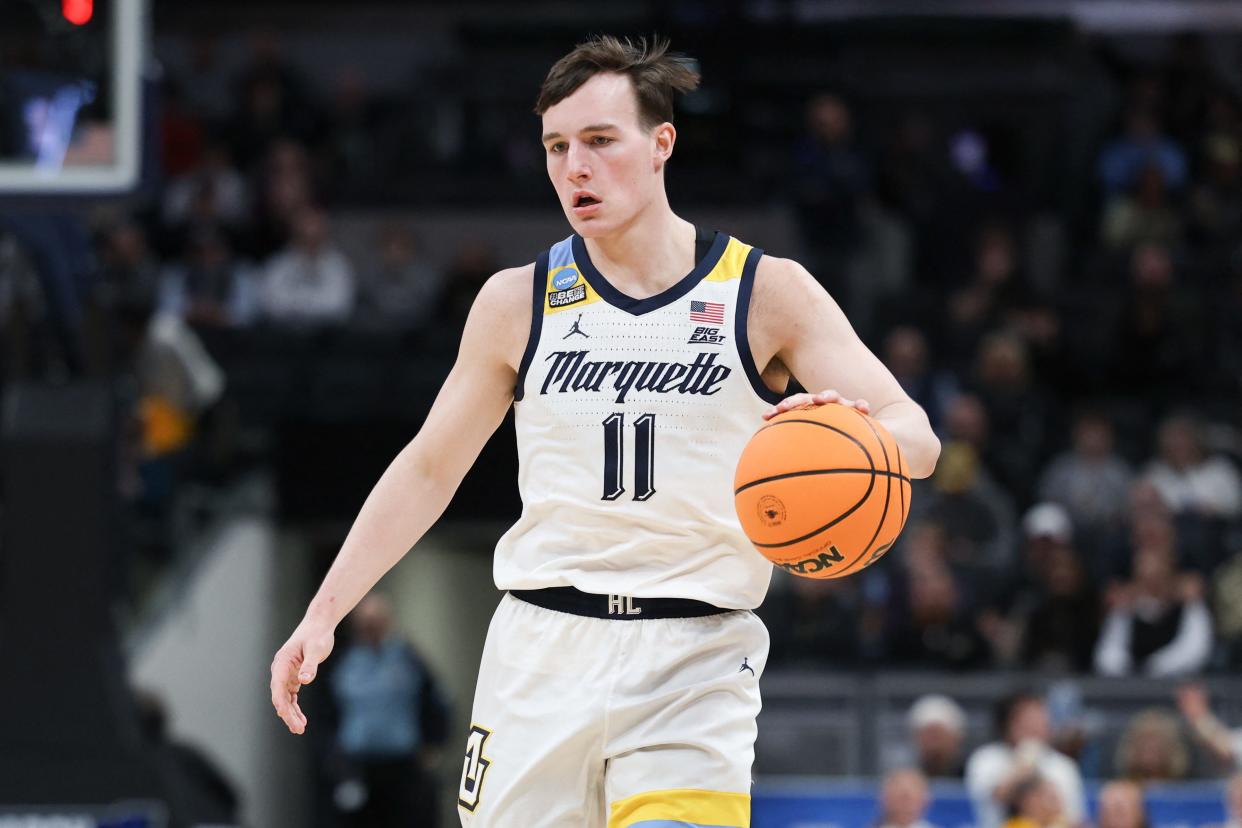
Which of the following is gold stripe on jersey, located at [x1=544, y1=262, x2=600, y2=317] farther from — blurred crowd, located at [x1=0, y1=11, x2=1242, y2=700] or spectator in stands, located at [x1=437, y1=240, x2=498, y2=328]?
spectator in stands, located at [x1=437, y1=240, x2=498, y2=328]

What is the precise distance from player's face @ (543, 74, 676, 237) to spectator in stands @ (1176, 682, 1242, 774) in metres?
7.61

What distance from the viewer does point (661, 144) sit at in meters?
4.64

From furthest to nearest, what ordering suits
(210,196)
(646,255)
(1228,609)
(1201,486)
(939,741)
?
(210,196), (1201,486), (1228,609), (939,741), (646,255)

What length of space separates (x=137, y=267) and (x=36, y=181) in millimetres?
6175

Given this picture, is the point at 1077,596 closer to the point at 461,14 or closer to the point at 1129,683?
the point at 1129,683

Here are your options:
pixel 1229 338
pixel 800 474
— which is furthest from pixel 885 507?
pixel 1229 338

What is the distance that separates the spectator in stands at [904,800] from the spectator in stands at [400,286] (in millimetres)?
6438

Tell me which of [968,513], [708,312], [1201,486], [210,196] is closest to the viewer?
[708,312]

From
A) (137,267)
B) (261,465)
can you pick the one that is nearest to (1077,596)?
(261,465)

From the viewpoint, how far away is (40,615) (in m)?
10.4

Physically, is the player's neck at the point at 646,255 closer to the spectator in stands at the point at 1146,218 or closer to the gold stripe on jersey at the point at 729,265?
the gold stripe on jersey at the point at 729,265

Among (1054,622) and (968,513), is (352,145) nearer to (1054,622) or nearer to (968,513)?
(968,513)

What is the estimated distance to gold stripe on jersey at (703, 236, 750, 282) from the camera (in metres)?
4.58

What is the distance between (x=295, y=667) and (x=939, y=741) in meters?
7.28
